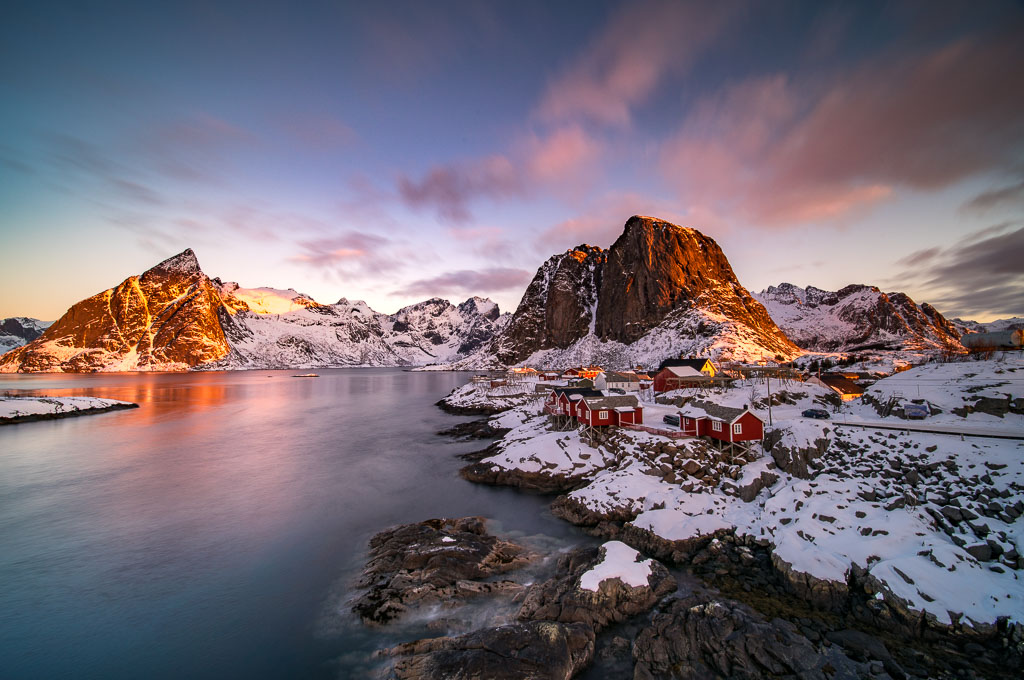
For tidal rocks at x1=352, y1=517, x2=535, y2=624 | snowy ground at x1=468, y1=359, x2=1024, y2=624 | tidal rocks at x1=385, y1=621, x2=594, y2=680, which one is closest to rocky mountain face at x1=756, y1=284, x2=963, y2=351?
snowy ground at x1=468, y1=359, x2=1024, y2=624

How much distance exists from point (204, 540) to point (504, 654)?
2201 centimetres

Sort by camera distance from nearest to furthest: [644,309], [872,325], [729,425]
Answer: [729,425]
[644,309]
[872,325]

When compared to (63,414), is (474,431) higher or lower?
lower

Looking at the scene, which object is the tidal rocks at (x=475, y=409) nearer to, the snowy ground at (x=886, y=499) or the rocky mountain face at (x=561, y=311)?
the snowy ground at (x=886, y=499)

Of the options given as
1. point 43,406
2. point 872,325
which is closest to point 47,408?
point 43,406

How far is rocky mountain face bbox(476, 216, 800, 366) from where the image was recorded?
117125 millimetres

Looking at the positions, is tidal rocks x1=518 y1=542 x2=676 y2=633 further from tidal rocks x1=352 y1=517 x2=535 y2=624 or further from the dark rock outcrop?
the dark rock outcrop

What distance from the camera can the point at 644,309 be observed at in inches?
5689

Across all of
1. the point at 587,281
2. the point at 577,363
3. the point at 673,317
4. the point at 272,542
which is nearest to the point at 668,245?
the point at 673,317

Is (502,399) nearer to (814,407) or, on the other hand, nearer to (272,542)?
(814,407)

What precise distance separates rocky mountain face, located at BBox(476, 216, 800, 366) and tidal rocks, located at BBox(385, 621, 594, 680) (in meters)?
94.8

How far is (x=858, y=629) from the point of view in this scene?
48.2ft

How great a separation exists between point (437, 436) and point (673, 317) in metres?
107

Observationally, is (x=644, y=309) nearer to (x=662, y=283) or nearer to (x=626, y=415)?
(x=662, y=283)
